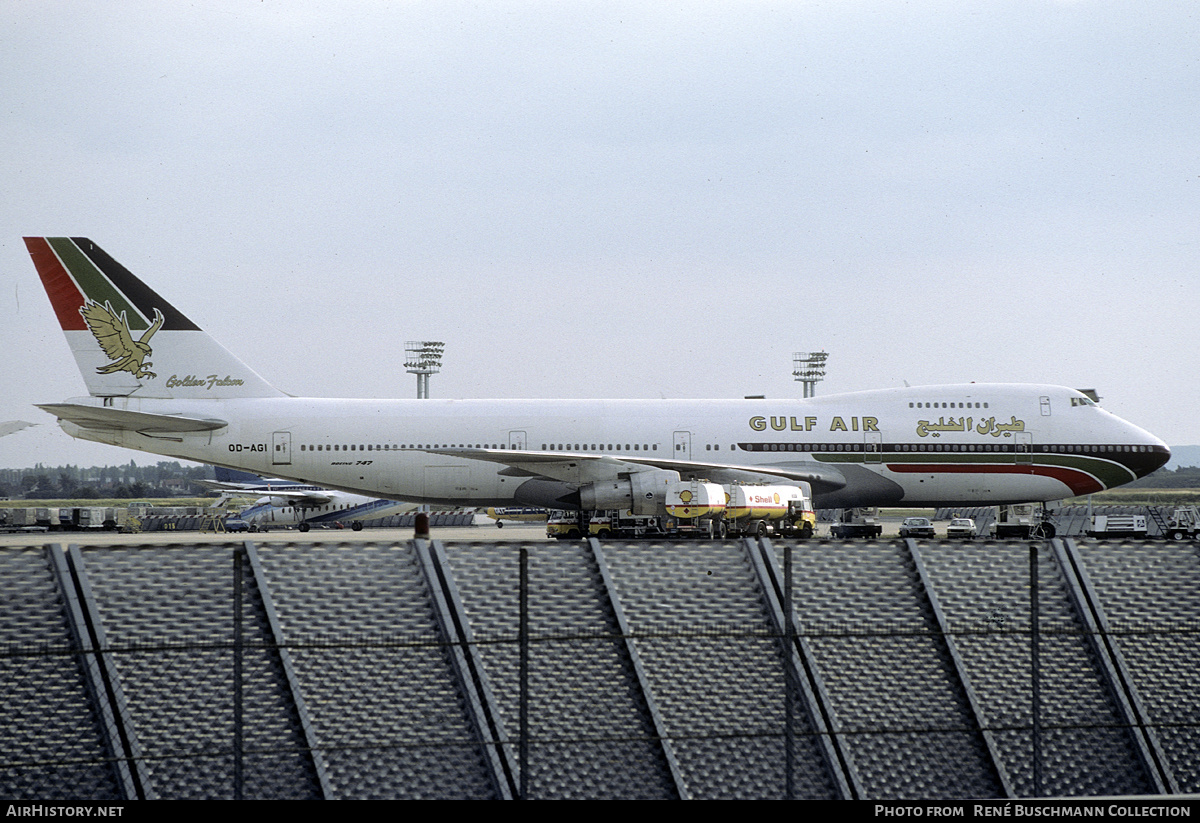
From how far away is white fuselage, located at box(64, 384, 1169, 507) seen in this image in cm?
3344

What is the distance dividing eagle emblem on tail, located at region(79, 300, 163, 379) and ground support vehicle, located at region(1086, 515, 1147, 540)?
32943 mm

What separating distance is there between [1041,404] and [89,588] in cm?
3187

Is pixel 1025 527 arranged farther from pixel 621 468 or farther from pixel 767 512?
pixel 621 468

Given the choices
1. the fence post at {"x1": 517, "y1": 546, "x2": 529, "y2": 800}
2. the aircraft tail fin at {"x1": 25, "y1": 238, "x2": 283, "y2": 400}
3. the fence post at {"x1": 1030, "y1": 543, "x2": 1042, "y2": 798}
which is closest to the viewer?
the fence post at {"x1": 517, "y1": 546, "x2": 529, "y2": 800}

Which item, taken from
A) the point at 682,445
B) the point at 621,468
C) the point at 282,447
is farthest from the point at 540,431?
the point at 282,447

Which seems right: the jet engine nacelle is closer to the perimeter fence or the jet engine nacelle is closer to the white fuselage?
the white fuselage

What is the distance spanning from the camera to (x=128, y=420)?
109 ft

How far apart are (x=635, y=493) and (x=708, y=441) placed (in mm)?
3650

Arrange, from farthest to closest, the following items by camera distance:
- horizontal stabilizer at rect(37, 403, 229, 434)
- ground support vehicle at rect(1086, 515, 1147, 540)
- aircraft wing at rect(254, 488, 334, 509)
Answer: aircraft wing at rect(254, 488, 334, 509) → ground support vehicle at rect(1086, 515, 1147, 540) → horizontal stabilizer at rect(37, 403, 229, 434)

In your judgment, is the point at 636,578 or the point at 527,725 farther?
the point at 636,578

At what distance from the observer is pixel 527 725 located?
768 centimetres

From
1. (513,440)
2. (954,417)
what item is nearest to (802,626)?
(513,440)

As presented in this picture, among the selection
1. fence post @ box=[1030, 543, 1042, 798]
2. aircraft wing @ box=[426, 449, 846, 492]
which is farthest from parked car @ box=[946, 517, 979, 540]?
fence post @ box=[1030, 543, 1042, 798]

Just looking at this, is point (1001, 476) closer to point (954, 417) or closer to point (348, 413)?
point (954, 417)
